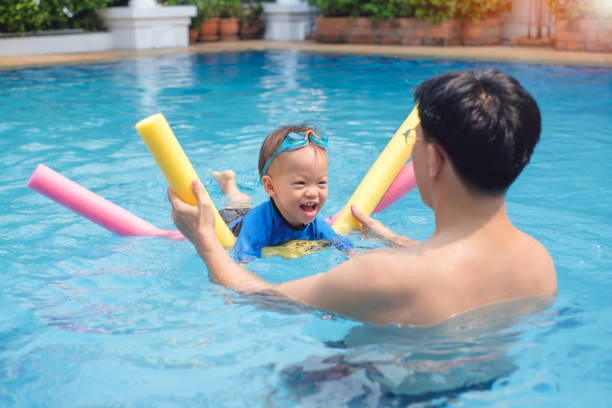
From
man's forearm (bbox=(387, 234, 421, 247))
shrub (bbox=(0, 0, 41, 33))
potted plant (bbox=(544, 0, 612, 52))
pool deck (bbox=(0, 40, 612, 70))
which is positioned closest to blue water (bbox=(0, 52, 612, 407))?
man's forearm (bbox=(387, 234, 421, 247))

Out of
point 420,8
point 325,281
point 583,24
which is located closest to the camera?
point 325,281

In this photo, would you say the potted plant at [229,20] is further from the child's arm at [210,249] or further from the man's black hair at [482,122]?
the man's black hair at [482,122]

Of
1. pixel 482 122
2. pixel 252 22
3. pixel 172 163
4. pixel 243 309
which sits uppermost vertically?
pixel 252 22

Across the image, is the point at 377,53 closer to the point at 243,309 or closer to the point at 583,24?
the point at 583,24

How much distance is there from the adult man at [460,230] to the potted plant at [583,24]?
12418mm

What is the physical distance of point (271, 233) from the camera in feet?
13.3

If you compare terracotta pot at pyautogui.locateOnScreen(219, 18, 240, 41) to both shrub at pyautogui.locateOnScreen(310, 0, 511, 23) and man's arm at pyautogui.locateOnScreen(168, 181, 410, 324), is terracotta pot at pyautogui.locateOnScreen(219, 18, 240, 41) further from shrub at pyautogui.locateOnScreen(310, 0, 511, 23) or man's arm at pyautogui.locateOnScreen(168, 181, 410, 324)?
man's arm at pyautogui.locateOnScreen(168, 181, 410, 324)

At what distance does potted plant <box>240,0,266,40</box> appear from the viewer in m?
19.0

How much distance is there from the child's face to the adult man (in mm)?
1329

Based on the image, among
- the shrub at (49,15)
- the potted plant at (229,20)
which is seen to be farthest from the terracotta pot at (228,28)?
the shrub at (49,15)

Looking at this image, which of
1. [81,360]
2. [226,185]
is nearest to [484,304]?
[81,360]

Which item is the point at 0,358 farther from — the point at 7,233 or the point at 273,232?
the point at 7,233

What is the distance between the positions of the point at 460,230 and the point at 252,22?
17721mm

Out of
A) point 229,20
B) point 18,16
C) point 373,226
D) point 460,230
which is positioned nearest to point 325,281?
point 460,230
